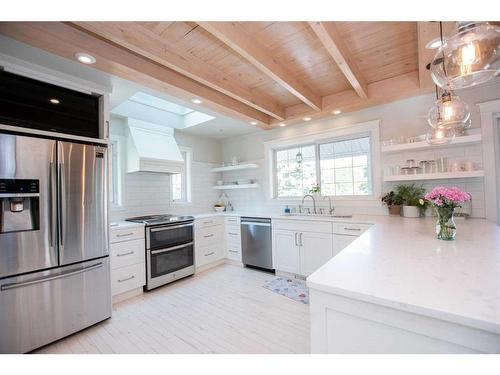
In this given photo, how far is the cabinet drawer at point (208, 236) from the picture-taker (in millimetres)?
3883

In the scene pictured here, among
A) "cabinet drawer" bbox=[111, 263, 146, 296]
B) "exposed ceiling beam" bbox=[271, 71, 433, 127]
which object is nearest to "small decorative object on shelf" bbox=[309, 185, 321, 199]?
"exposed ceiling beam" bbox=[271, 71, 433, 127]

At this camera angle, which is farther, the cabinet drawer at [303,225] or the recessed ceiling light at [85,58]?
the cabinet drawer at [303,225]

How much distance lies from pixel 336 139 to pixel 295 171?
0.90m

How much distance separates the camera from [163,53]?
6.63 ft

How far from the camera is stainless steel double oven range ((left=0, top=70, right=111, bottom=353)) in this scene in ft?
6.14

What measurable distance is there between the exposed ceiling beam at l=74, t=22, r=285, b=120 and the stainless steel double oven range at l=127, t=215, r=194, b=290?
6.59ft

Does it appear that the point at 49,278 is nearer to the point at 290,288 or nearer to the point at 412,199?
the point at 290,288

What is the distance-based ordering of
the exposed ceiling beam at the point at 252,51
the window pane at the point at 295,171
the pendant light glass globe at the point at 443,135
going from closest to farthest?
the exposed ceiling beam at the point at 252,51, the pendant light glass globe at the point at 443,135, the window pane at the point at 295,171

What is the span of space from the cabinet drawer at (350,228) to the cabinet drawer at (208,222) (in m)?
2.05

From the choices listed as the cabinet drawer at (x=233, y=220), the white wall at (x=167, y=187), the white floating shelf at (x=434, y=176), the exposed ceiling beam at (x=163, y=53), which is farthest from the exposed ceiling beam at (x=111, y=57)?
the white floating shelf at (x=434, y=176)

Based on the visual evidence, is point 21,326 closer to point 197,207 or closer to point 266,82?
point 197,207

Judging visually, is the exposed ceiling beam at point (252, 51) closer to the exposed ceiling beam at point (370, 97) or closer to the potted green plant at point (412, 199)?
the exposed ceiling beam at point (370, 97)

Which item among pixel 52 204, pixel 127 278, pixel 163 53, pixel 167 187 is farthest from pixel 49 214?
pixel 167 187

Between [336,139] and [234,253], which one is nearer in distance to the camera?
[336,139]
